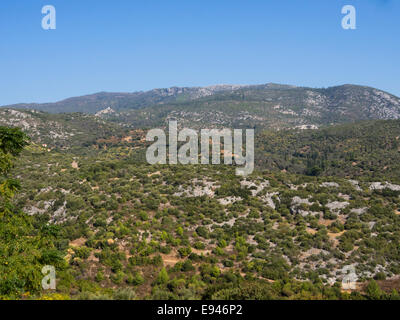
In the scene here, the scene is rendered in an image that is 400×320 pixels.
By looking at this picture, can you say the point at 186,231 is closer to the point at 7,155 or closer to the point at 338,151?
the point at 7,155

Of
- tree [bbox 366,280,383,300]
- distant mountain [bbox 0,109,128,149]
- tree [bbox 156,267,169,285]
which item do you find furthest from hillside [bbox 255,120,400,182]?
tree [bbox 156,267,169,285]

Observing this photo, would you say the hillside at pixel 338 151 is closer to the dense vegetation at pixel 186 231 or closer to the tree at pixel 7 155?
the dense vegetation at pixel 186 231

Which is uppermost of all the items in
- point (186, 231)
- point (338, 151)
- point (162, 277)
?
point (338, 151)

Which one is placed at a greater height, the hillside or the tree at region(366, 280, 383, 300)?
the hillside

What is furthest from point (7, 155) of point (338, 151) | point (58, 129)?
point (58, 129)

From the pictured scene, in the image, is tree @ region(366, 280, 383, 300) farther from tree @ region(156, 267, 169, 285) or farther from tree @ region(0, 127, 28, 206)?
tree @ region(0, 127, 28, 206)

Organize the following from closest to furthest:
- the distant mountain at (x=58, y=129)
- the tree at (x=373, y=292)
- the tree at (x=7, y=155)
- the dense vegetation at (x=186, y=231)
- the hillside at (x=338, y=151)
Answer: the tree at (x=7, y=155), the dense vegetation at (x=186, y=231), the tree at (x=373, y=292), the hillside at (x=338, y=151), the distant mountain at (x=58, y=129)

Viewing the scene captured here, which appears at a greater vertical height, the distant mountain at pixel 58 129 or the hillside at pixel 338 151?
the distant mountain at pixel 58 129

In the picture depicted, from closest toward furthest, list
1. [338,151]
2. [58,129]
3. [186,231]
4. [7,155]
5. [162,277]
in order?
[7,155] < [162,277] < [186,231] < [338,151] < [58,129]

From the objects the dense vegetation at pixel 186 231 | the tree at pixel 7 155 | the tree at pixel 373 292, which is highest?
the tree at pixel 7 155

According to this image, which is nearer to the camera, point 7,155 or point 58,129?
point 7,155

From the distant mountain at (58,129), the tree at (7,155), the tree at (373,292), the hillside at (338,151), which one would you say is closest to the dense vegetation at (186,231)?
the tree at (7,155)

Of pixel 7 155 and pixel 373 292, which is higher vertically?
pixel 7 155
